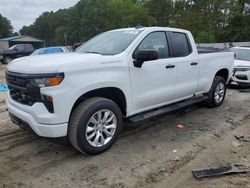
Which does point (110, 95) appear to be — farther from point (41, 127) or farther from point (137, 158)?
point (41, 127)

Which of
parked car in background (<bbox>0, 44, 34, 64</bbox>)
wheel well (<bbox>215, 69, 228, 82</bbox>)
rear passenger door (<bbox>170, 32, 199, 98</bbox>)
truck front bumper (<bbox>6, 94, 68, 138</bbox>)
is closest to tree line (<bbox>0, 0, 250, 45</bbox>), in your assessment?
parked car in background (<bbox>0, 44, 34, 64</bbox>)

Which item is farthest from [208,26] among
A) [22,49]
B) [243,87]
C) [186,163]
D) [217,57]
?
[186,163]

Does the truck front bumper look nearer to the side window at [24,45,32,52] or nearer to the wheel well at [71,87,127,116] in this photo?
the wheel well at [71,87,127,116]

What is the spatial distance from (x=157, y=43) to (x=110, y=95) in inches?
55.6

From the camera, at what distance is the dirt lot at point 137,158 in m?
3.88

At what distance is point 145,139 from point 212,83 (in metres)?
2.69

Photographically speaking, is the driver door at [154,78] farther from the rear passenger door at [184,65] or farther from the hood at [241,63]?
the hood at [241,63]

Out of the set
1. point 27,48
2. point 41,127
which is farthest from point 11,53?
point 41,127

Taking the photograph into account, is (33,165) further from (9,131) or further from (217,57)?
(217,57)

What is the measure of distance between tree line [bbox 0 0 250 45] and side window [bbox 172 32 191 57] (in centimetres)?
3785

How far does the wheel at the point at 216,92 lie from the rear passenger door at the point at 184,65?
2.92 feet

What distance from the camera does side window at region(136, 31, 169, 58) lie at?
5.23 m

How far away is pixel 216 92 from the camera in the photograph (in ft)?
24.2

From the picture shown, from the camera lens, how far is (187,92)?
20.2 ft
